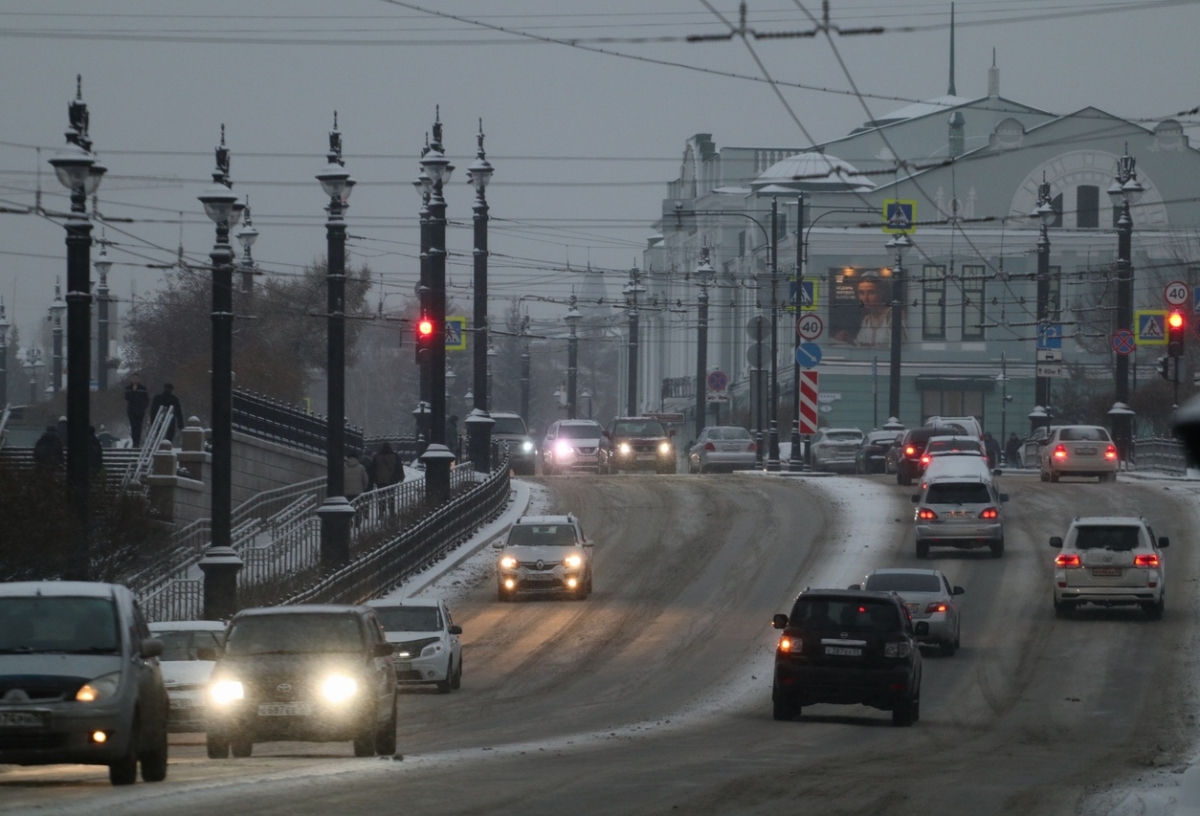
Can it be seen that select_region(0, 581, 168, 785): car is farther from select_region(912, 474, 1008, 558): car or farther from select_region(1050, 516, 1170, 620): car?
select_region(912, 474, 1008, 558): car

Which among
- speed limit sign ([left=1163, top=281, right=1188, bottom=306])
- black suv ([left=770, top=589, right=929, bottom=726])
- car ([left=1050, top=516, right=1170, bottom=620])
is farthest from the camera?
speed limit sign ([left=1163, top=281, right=1188, bottom=306])

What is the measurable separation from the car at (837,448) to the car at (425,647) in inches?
1481

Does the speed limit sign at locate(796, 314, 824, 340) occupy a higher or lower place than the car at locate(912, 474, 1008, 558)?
higher

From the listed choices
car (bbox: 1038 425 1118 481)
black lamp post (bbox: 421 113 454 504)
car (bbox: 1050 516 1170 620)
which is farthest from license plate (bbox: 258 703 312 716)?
car (bbox: 1038 425 1118 481)

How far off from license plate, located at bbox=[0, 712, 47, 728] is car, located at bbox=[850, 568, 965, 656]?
54.7 feet

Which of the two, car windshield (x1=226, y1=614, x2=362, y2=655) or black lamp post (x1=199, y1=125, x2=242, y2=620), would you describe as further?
black lamp post (x1=199, y1=125, x2=242, y2=620)

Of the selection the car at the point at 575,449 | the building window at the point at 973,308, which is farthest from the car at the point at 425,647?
the building window at the point at 973,308

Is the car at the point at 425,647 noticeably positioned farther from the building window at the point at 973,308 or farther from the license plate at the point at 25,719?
the building window at the point at 973,308

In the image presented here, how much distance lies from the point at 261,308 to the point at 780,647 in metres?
57.3

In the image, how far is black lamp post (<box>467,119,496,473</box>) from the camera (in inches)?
1705

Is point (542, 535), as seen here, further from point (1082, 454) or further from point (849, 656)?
point (1082, 454)

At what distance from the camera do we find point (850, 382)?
8844 centimetres

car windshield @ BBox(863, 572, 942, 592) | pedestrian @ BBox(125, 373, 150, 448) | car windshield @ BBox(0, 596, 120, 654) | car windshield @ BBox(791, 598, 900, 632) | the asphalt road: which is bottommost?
the asphalt road

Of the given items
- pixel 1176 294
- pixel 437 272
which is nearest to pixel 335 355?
pixel 437 272
